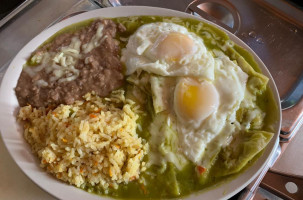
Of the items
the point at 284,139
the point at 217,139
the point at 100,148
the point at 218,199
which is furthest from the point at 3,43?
the point at 284,139

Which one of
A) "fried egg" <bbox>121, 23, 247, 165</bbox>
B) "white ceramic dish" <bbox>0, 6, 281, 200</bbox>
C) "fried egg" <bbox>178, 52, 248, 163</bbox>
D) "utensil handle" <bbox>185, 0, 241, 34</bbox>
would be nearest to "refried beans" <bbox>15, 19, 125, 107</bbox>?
"white ceramic dish" <bbox>0, 6, 281, 200</bbox>

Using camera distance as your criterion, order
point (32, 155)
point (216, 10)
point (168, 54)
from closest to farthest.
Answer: point (32, 155) → point (168, 54) → point (216, 10)

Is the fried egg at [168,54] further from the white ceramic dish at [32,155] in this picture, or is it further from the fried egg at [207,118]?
the white ceramic dish at [32,155]

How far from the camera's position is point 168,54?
2.44 metres

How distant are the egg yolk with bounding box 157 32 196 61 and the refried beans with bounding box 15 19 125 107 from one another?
0.38 meters

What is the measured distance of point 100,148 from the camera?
2164 millimetres

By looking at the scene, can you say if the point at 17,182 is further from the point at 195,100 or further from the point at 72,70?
the point at 195,100

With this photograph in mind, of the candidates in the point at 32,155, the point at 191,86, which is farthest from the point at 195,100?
the point at 32,155

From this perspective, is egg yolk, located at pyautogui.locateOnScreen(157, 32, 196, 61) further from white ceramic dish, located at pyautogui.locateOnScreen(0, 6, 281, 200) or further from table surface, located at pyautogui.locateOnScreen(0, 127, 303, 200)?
table surface, located at pyautogui.locateOnScreen(0, 127, 303, 200)

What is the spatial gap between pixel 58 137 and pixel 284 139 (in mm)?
1813

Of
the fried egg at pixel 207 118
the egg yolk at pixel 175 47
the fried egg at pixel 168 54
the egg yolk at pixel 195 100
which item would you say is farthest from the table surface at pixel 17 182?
the egg yolk at pixel 175 47

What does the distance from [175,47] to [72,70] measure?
0.82 metres

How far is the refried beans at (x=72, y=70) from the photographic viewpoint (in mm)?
2447

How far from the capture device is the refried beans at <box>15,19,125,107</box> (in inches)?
96.3
